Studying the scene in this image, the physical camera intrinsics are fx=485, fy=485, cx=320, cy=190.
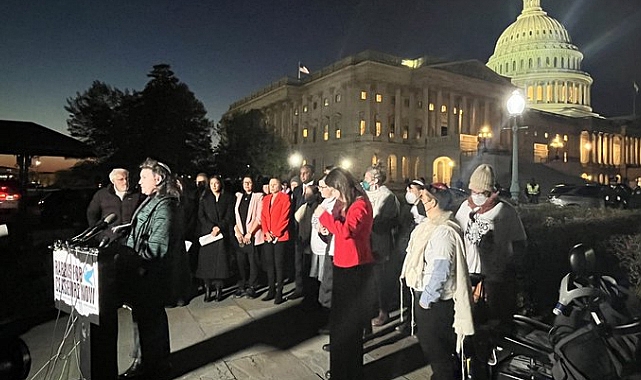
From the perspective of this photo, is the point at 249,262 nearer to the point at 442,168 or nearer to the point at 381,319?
the point at 381,319

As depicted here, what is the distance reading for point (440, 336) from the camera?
12.8ft

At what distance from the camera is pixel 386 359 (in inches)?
203

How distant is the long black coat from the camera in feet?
24.8

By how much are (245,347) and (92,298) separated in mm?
2305

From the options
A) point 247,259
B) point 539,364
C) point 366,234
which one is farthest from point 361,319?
point 247,259

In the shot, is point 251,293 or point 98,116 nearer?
point 251,293

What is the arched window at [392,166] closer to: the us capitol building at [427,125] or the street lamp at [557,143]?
the us capitol building at [427,125]

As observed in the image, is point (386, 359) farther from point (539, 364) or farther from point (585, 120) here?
point (585, 120)

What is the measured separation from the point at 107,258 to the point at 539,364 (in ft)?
11.2

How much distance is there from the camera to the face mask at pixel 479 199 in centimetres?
516

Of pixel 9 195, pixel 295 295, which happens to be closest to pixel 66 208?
pixel 9 195

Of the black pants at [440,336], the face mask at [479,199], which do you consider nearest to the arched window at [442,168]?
the face mask at [479,199]

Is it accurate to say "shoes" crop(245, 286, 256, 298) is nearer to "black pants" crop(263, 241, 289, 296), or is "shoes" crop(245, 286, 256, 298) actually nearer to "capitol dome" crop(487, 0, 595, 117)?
"black pants" crop(263, 241, 289, 296)

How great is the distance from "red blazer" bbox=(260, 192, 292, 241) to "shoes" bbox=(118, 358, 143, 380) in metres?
3.10
